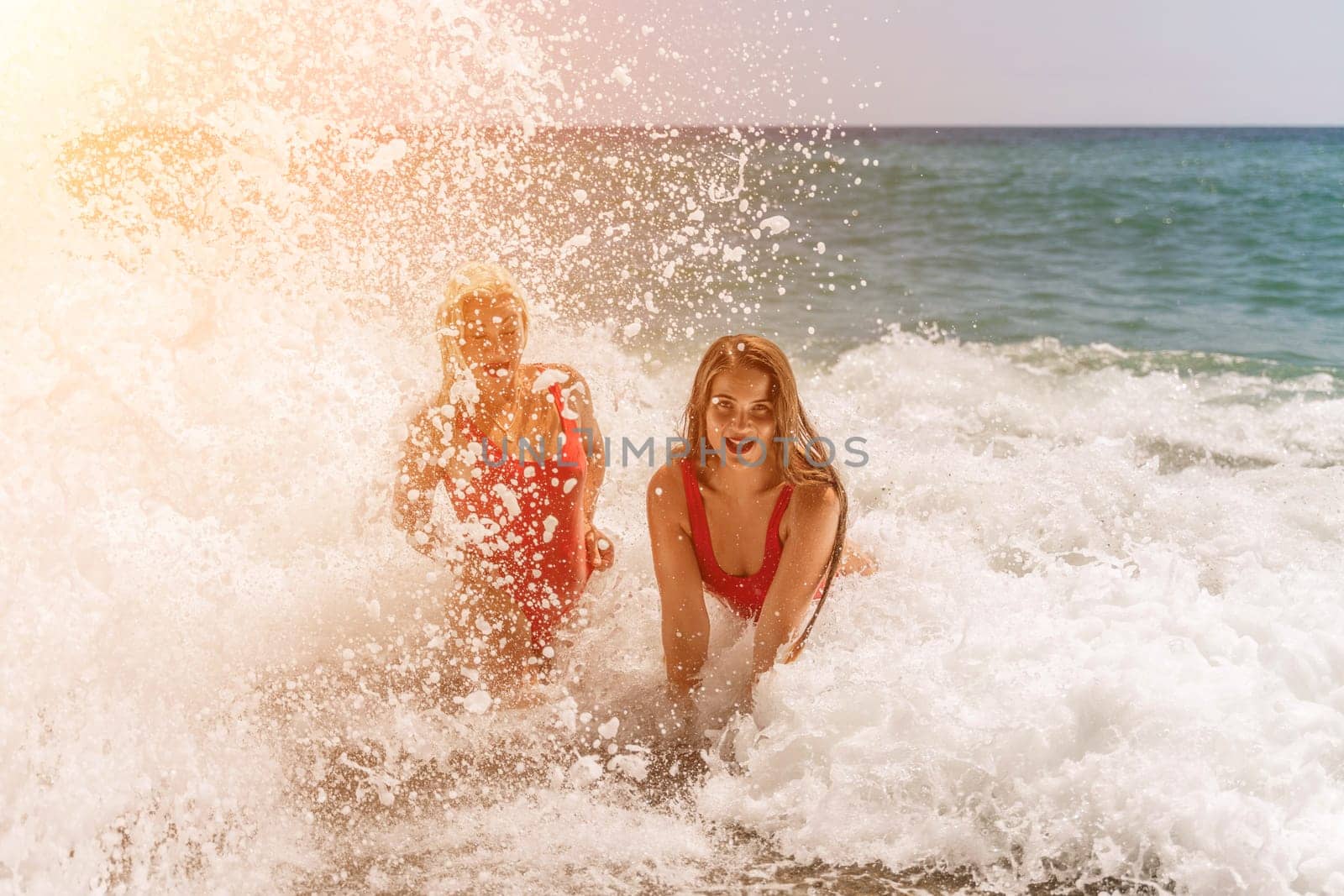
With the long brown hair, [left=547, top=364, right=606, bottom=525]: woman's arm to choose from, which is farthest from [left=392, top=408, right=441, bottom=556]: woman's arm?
the long brown hair

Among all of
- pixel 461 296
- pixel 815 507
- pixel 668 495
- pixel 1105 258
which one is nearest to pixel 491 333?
pixel 461 296

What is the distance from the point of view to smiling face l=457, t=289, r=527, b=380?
3818 millimetres

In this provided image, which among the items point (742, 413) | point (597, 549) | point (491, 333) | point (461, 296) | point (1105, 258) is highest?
point (461, 296)

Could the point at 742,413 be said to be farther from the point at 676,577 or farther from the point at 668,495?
the point at 676,577

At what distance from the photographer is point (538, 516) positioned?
4.01 metres

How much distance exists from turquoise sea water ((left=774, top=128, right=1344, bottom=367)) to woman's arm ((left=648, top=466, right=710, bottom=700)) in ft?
24.8

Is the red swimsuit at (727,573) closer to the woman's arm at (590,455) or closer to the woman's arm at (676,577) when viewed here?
the woman's arm at (676,577)

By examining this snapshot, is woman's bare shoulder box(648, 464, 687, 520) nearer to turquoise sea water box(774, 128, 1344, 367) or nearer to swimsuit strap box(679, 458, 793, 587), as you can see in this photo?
swimsuit strap box(679, 458, 793, 587)

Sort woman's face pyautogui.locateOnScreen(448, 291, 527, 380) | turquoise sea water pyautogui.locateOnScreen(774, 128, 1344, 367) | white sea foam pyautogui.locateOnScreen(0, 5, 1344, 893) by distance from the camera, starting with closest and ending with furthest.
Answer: white sea foam pyautogui.locateOnScreen(0, 5, 1344, 893) < woman's face pyautogui.locateOnScreen(448, 291, 527, 380) < turquoise sea water pyautogui.locateOnScreen(774, 128, 1344, 367)

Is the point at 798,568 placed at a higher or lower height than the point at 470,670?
higher

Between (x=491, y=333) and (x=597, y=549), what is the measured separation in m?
0.99

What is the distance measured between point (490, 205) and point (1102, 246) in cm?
979

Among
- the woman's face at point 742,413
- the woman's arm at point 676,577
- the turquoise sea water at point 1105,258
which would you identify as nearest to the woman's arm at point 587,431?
the woman's arm at point 676,577

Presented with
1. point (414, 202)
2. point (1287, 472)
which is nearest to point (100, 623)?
point (1287, 472)
